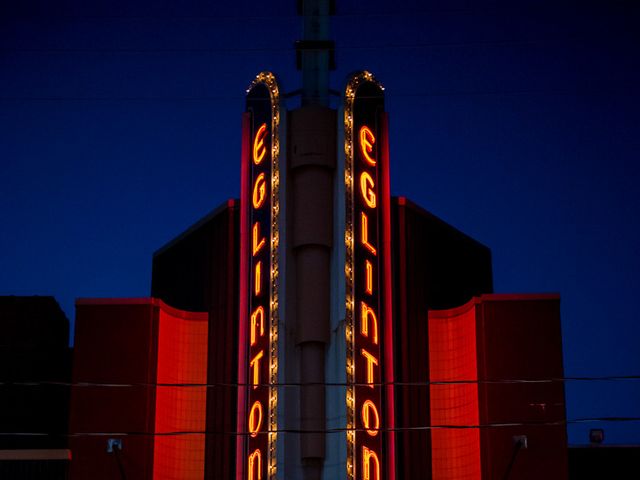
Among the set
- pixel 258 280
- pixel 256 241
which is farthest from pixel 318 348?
pixel 256 241

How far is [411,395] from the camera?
24.9 metres

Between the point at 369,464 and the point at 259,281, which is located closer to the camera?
the point at 369,464

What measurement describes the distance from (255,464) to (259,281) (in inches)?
152

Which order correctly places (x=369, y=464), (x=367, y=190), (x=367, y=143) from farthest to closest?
(x=367, y=143), (x=367, y=190), (x=369, y=464)

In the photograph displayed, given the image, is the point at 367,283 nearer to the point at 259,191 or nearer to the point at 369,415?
the point at 369,415

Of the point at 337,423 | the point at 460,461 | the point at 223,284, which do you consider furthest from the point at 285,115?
the point at 460,461

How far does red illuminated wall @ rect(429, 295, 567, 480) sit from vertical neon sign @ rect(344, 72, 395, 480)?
2.04 m

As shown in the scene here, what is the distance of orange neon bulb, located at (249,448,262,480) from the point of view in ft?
75.4

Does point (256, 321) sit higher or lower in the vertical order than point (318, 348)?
higher

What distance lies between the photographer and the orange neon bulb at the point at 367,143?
2455 cm

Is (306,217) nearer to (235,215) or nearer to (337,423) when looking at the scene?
(235,215)

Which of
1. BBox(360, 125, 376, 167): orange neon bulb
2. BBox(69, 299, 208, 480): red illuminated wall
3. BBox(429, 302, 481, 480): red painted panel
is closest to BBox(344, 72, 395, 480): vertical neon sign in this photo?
BBox(360, 125, 376, 167): orange neon bulb

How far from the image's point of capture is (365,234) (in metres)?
Answer: 24.2

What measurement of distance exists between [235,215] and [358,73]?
439 cm
